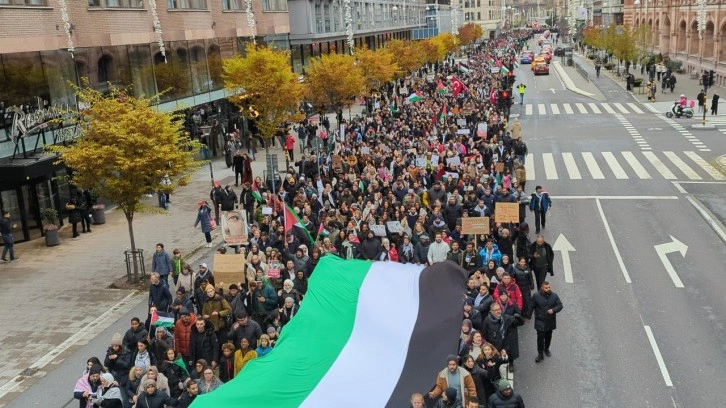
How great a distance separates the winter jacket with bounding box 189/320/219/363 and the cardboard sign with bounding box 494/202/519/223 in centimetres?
862

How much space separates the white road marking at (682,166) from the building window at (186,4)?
2503 cm

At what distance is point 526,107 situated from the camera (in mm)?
55969

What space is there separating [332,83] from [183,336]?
30953 mm

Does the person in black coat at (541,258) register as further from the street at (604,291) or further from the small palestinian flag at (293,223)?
the small palestinian flag at (293,223)

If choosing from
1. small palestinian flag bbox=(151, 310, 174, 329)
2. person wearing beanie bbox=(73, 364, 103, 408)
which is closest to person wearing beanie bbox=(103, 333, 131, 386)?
person wearing beanie bbox=(73, 364, 103, 408)

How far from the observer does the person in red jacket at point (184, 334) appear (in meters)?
13.1

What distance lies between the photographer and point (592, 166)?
108 feet

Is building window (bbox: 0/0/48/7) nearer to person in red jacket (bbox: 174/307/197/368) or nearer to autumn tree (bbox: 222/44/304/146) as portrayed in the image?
autumn tree (bbox: 222/44/304/146)

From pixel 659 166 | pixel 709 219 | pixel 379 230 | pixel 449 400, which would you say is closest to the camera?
pixel 449 400

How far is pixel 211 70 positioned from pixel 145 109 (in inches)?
851

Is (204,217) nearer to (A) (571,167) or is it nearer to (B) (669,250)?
(B) (669,250)

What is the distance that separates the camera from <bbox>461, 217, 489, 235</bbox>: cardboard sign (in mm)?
17203

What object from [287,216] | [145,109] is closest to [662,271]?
[287,216]

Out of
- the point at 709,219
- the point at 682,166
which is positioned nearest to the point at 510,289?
the point at 709,219
